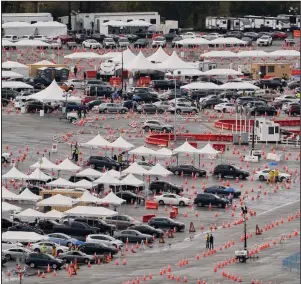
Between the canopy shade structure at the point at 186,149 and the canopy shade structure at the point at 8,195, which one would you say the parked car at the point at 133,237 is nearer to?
the canopy shade structure at the point at 8,195

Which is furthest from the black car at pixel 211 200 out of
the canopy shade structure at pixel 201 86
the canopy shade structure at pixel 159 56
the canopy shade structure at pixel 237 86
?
the canopy shade structure at pixel 159 56

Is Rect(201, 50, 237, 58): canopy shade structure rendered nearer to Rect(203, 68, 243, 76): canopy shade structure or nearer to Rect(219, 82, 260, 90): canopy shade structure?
Rect(203, 68, 243, 76): canopy shade structure

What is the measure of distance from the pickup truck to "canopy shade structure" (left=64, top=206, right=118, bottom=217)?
1335 millimetres

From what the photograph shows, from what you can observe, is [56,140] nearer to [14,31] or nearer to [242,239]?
[242,239]

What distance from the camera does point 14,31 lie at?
147250mm

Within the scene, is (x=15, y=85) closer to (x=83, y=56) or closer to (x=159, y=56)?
(x=83, y=56)

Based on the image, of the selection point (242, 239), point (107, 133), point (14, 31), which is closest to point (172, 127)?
point (107, 133)

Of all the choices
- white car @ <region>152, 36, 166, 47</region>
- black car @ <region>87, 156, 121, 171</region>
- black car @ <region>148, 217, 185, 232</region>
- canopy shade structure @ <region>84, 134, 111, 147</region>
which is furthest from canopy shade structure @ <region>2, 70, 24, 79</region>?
black car @ <region>148, 217, 185, 232</region>

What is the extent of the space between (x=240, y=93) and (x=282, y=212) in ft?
129

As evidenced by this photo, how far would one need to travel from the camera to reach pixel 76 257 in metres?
67.2

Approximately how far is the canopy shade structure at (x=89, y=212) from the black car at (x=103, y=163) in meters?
12.8

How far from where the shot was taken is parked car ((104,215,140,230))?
7412 cm

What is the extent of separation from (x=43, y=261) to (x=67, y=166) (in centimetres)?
1883

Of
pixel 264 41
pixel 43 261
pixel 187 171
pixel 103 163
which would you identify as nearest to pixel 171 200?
pixel 187 171
